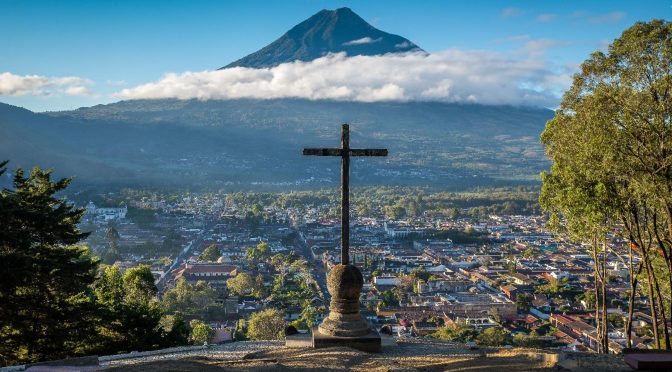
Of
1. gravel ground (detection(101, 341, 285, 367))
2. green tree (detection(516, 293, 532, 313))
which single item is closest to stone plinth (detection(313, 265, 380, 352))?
gravel ground (detection(101, 341, 285, 367))

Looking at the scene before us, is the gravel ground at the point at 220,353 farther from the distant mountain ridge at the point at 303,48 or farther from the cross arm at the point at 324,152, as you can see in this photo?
the distant mountain ridge at the point at 303,48

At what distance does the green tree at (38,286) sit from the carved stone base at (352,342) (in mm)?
4932

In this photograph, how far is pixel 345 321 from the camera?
7.86 metres

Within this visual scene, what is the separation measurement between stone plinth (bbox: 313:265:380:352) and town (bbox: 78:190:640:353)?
1387mm

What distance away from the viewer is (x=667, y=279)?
1169cm

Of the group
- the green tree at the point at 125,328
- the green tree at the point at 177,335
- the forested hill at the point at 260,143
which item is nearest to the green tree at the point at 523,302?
the green tree at the point at 177,335

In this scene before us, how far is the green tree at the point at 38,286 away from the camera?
9773mm

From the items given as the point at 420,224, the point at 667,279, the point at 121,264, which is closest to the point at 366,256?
the point at 121,264

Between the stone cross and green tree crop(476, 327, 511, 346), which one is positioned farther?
green tree crop(476, 327, 511, 346)

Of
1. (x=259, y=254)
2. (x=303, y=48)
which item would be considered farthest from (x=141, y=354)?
(x=303, y=48)

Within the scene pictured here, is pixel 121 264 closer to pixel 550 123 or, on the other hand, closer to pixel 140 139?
pixel 550 123

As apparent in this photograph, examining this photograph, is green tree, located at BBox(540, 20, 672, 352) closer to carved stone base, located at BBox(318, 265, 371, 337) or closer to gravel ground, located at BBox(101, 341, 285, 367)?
carved stone base, located at BBox(318, 265, 371, 337)

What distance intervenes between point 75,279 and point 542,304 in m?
21.8

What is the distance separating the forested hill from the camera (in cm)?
11125
